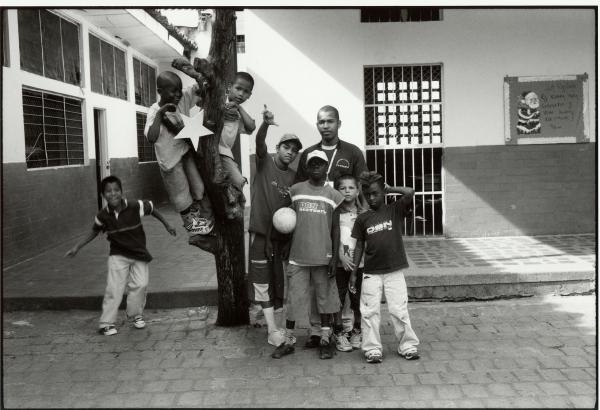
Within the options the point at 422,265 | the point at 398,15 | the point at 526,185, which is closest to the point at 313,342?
the point at 422,265

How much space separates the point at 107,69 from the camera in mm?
12031

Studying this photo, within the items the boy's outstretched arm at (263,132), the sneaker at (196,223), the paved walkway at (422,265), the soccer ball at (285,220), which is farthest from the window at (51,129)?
the soccer ball at (285,220)

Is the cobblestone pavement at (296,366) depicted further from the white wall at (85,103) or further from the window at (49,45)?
the window at (49,45)

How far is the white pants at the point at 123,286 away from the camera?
522 cm

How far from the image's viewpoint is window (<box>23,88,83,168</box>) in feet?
27.4

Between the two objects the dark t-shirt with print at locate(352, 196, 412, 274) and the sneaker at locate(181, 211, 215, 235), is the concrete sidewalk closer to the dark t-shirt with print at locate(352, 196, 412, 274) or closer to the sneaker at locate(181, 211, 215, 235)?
the sneaker at locate(181, 211, 215, 235)

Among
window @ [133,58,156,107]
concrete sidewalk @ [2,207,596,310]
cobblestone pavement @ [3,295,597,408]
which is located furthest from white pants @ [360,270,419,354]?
window @ [133,58,156,107]

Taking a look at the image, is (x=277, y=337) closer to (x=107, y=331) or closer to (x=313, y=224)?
(x=313, y=224)

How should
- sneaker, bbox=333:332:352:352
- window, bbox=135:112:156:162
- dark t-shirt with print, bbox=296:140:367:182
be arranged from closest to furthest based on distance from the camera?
sneaker, bbox=333:332:352:352 → dark t-shirt with print, bbox=296:140:367:182 → window, bbox=135:112:156:162

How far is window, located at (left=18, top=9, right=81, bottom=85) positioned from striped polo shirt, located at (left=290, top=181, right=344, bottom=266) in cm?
535

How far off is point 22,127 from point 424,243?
5.56m

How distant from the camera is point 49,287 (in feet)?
20.9

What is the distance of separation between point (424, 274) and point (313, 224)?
82.6 inches
